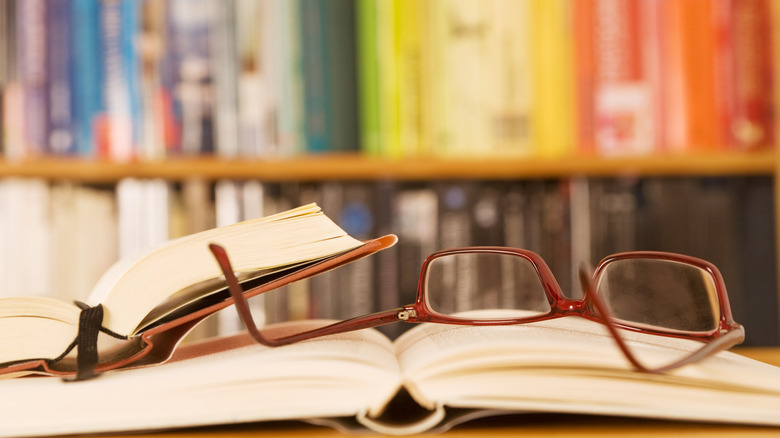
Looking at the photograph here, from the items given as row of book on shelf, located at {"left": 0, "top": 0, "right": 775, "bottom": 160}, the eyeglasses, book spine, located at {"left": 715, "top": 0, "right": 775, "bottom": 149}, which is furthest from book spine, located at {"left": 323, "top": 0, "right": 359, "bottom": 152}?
book spine, located at {"left": 715, "top": 0, "right": 775, "bottom": 149}

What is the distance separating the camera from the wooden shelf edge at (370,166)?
3.05 ft

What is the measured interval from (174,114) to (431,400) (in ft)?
2.38

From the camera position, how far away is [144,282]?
0.45 metres

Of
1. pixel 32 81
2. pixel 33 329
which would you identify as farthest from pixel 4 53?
pixel 33 329

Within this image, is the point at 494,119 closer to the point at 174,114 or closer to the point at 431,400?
the point at 174,114

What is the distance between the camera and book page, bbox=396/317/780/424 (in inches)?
15.2

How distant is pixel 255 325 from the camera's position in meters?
0.43

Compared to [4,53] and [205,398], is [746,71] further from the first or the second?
[4,53]

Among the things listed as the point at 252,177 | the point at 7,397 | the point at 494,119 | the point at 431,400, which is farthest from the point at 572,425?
the point at 252,177

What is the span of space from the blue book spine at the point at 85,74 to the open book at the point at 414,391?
63 centimetres

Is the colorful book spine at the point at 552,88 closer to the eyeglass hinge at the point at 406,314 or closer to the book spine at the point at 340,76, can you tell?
the book spine at the point at 340,76

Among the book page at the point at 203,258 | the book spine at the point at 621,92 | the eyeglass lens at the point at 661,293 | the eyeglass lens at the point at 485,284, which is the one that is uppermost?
the book spine at the point at 621,92

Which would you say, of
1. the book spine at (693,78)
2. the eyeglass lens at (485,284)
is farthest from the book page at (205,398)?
the book spine at (693,78)

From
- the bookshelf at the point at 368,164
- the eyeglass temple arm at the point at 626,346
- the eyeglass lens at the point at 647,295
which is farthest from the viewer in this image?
the bookshelf at the point at 368,164
